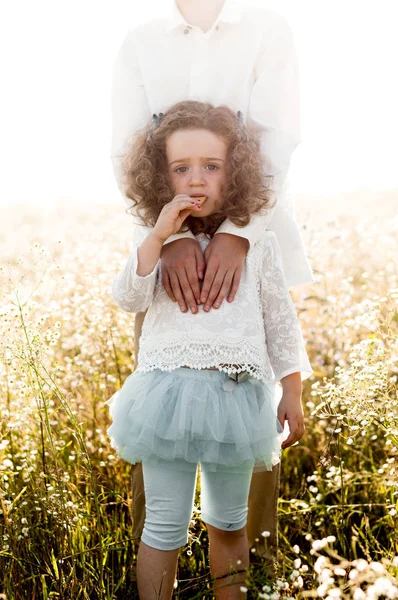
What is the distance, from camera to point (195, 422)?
206 centimetres

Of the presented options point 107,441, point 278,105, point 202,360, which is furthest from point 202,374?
point 107,441

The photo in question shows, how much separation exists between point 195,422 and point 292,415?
348 millimetres

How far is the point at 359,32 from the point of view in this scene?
6.96 m

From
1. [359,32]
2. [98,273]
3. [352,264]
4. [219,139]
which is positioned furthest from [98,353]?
[359,32]

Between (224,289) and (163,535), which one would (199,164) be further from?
(163,535)

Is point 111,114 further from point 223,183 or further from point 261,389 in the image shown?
point 261,389

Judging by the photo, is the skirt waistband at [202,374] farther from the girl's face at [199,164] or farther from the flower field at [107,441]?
the girl's face at [199,164]

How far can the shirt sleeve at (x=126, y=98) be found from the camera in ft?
8.34

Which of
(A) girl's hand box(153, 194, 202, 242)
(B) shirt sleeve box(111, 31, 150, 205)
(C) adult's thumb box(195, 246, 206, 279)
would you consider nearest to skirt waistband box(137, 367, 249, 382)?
(C) adult's thumb box(195, 246, 206, 279)

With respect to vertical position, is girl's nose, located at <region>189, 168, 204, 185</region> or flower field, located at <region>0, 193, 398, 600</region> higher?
girl's nose, located at <region>189, 168, 204, 185</region>

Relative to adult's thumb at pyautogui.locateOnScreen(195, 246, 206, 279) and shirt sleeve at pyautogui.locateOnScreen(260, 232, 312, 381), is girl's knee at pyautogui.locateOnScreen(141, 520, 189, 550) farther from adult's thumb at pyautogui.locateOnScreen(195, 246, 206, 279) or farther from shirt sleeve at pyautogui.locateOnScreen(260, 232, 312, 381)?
adult's thumb at pyautogui.locateOnScreen(195, 246, 206, 279)

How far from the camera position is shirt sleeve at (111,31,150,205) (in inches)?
100

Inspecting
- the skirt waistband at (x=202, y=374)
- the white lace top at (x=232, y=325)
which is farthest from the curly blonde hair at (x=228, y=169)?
the skirt waistband at (x=202, y=374)

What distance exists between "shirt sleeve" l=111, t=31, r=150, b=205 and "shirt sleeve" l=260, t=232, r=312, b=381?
68 centimetres
